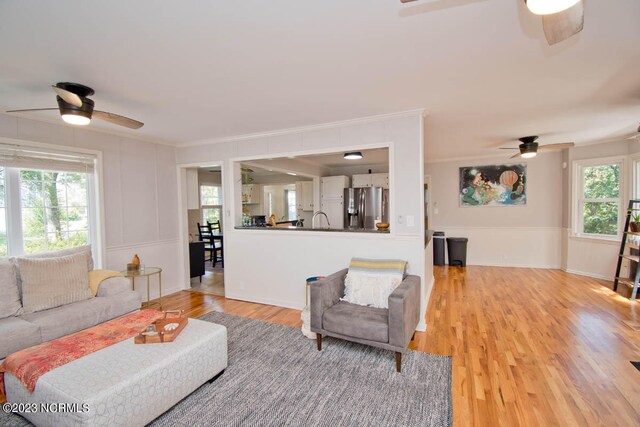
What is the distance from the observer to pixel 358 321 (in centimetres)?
257

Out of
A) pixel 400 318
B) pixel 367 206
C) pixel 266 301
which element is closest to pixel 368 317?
pixel 400 318

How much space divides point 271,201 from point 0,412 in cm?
725

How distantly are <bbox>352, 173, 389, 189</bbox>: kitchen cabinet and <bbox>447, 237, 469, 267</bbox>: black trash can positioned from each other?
1.94m

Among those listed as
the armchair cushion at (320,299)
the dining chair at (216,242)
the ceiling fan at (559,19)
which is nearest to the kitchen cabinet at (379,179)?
the dining chair at (216,242)

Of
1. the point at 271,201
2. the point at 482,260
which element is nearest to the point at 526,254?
the point at 482,260

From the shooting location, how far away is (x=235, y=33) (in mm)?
1745

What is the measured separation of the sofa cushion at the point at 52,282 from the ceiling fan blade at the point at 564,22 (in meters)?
4.14

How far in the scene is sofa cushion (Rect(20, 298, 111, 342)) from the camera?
8.19 ft

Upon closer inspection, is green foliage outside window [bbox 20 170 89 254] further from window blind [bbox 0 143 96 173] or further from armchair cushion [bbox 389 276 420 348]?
armchair cushion [bbox 389 276 420 348]

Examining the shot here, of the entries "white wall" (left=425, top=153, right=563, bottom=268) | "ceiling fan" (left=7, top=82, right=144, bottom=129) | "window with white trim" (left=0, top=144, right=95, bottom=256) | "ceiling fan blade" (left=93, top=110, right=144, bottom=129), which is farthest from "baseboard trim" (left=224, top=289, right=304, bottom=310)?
"white wall" (left=425, top=153, right=563, bottom=268)

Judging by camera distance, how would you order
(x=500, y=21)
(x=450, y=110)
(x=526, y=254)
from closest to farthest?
(x=500, y=21) → (x=450, y=110) → (x=526, y=254)

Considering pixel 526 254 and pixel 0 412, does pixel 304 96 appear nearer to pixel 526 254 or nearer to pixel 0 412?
pixel 0 412

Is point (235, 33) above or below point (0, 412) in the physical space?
above

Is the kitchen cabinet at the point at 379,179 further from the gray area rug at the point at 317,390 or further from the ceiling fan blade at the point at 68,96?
the ceiling fan blade at the point at 68,96
